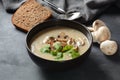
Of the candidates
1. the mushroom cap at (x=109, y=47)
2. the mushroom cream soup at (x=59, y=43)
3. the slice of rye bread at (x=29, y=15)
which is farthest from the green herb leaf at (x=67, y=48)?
the slice of rye bread at (x=29, y=15)

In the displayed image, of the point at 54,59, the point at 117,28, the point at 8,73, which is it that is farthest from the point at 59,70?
the point at 117,28

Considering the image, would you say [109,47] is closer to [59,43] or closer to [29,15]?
[59,43]

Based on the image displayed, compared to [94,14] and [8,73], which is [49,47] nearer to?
[8,73]

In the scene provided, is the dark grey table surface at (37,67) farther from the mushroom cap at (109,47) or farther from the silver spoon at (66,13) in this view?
the silver spoon at (66,13)

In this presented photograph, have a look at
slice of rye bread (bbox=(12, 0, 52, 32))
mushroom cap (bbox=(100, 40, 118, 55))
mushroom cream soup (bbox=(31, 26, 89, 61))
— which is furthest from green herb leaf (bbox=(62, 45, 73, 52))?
slice of rye bread (bbox=(12, 0, 52, 32))

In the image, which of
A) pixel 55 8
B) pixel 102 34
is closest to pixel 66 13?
pixel 55 8
